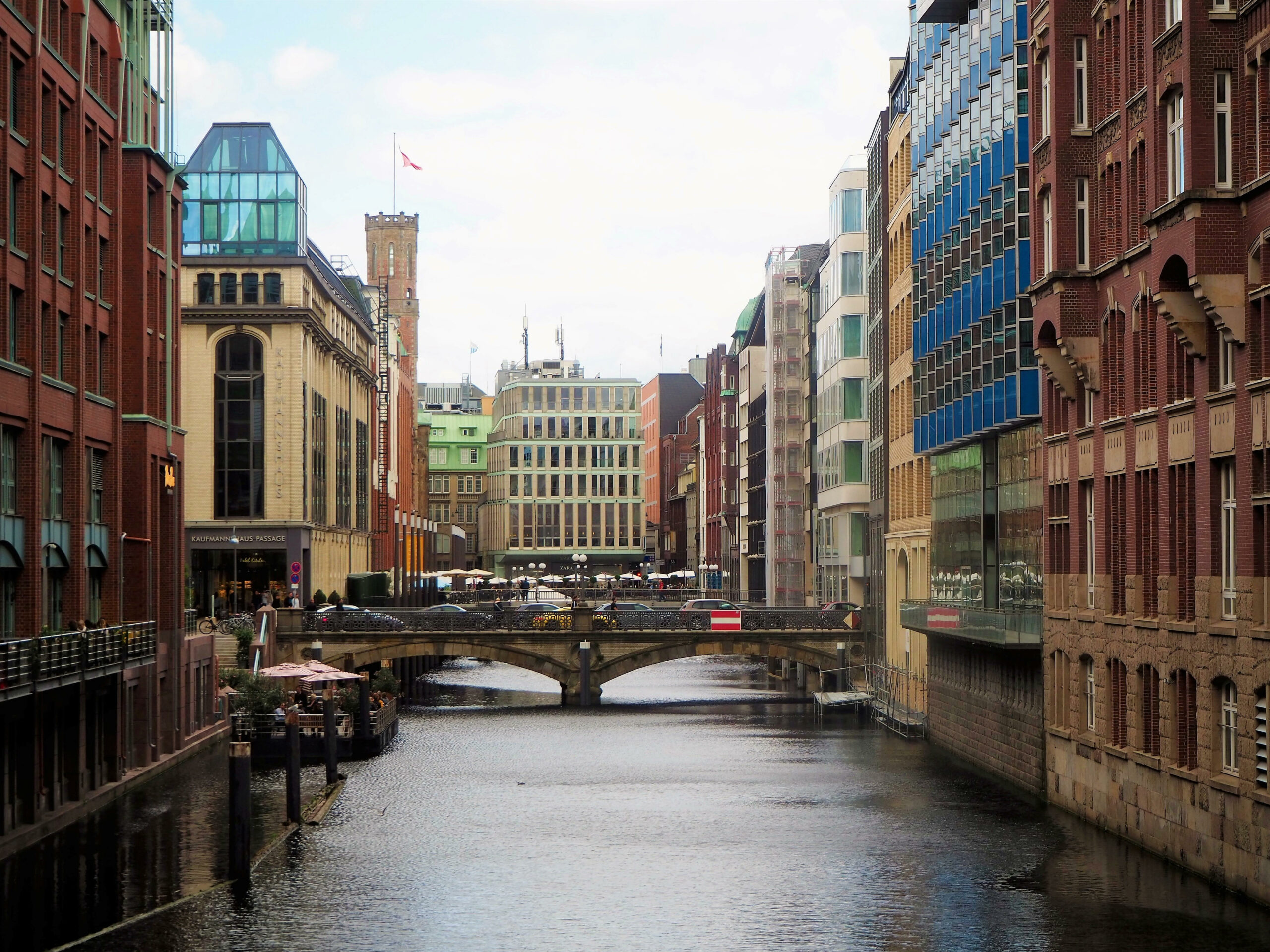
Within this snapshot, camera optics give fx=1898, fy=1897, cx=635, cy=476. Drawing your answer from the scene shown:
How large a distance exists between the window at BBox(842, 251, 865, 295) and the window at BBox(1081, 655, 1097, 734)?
55.7 metres

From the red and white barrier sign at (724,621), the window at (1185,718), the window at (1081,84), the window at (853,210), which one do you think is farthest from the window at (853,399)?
the window at (1185,718)

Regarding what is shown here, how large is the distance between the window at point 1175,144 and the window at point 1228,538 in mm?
5718

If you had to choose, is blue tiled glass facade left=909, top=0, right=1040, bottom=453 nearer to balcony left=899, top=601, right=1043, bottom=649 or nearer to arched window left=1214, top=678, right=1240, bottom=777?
balcony left=899, top=601, right=1043, bottom=649

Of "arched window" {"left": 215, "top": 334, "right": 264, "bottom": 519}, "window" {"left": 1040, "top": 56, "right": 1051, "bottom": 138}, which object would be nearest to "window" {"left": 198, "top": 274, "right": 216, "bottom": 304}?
"arched window" {"left": 215, "top": 334, "right": 264, "bottom": 519}

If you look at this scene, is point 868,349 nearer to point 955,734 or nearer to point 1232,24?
point 955,734

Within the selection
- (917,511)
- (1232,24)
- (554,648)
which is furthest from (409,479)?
(1232,24)

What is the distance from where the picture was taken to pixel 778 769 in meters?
63.3

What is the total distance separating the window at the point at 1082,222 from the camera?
47031 millimetres

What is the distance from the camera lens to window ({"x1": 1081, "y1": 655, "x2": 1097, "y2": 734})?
45.7 metres

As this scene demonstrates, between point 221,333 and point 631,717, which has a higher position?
point 221,333

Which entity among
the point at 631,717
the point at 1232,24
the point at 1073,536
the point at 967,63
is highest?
the point at 967,63

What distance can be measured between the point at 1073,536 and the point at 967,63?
69.7ft

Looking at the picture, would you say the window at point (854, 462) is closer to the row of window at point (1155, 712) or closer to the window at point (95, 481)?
the row of window at point (1155, 712)

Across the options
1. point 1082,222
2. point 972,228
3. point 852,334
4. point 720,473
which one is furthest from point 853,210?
point 720,473
